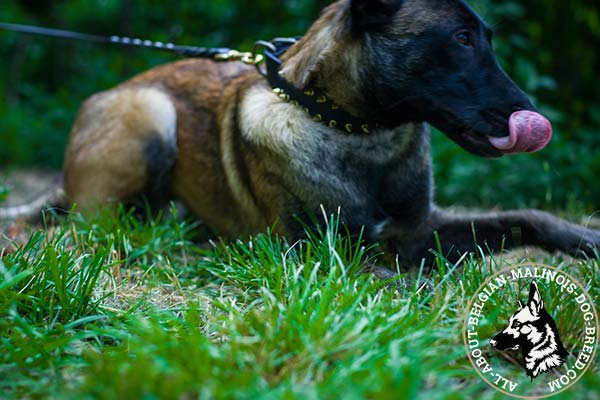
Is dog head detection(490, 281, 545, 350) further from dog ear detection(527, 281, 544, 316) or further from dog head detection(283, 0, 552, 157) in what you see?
dog head detection(283, 0, 552, 157)

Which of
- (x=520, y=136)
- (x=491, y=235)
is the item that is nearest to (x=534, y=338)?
(x=520, y=136)

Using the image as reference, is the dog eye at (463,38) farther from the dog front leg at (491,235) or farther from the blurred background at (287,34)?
the blurred background at (287,34)

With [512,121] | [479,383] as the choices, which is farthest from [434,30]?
[479,383]

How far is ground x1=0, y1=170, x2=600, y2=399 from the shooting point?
4.73 ft

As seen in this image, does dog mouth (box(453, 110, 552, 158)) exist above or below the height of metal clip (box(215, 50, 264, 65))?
below

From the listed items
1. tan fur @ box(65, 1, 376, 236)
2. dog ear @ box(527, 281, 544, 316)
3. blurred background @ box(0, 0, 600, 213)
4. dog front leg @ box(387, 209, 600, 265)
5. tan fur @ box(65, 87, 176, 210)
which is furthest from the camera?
blurred background @ box(0, 0, 600, 213)

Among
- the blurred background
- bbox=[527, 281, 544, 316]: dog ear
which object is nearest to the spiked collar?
bbox=[527, 281, 544, 316]: dog ear

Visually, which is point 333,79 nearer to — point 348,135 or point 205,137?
point 348,135

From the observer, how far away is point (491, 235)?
2.77 meters

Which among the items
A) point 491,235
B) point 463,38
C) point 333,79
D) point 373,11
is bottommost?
point 491,235

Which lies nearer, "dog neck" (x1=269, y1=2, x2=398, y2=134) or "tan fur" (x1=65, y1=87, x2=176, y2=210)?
"dog neck" (x1=269, y1=2, x2=398, y2=134)

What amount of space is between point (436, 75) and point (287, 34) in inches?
163

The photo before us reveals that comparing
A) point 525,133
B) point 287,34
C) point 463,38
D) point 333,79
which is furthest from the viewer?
point 287,34

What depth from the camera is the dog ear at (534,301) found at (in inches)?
75.1
